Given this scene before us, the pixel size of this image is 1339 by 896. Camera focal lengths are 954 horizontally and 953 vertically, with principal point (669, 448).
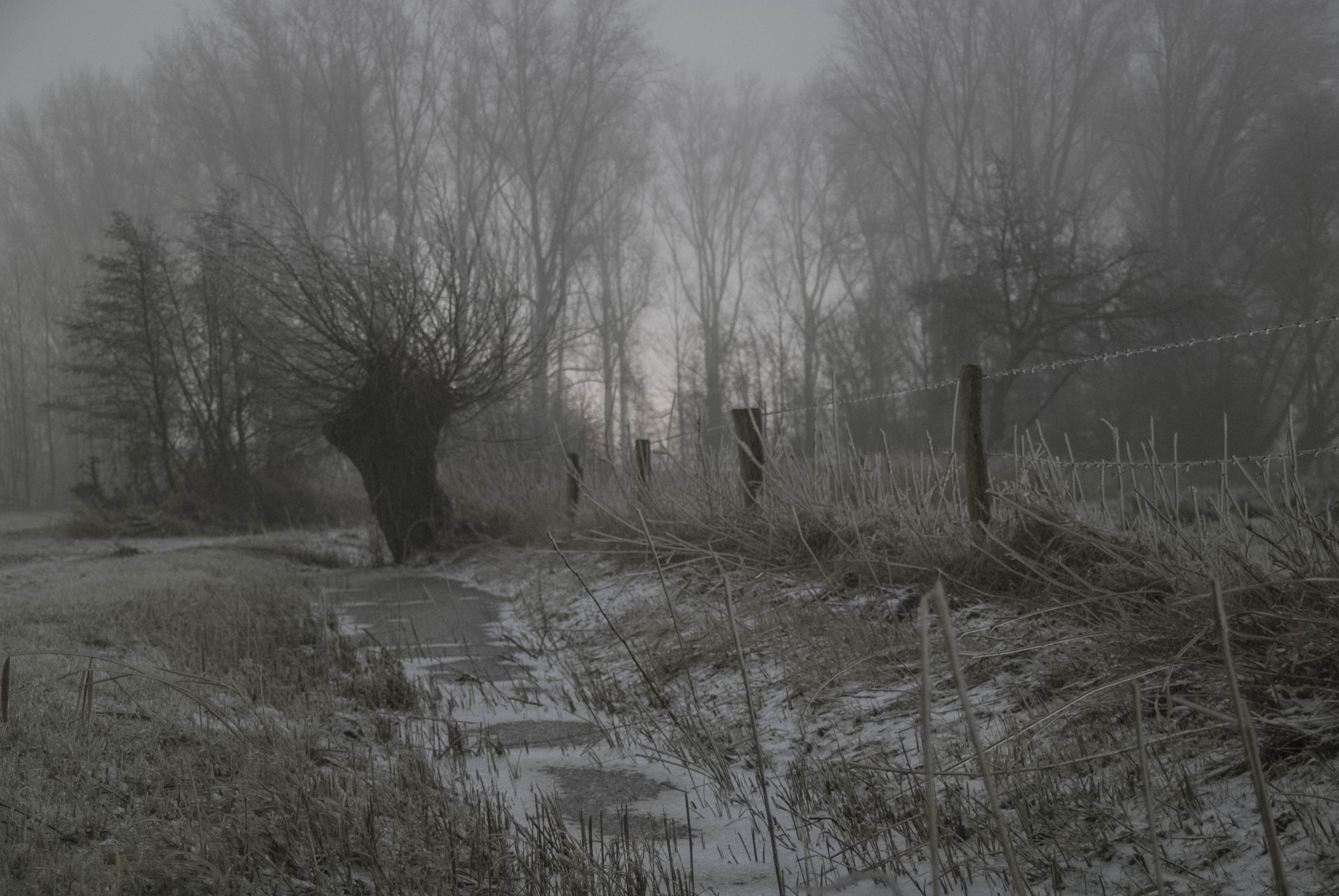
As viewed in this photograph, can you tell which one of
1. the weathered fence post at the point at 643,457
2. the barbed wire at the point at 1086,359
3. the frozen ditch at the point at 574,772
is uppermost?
the barbed wire at the point at 1086,359

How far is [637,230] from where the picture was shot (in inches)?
1147

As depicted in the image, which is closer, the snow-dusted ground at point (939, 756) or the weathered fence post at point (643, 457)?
the snow-dusted ground at point (939, 756)

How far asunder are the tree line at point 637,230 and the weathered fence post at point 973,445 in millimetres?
7112

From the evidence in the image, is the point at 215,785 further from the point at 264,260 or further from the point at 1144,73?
the point at 1144,73

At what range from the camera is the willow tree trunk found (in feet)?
37.7

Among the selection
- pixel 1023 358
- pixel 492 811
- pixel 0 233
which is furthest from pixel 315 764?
pixel 0 233

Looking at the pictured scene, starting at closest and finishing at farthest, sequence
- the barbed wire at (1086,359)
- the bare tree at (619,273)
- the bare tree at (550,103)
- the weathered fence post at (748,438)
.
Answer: the barbed wire at (1086,359), the weathered fence post at (748,438), the bare tree at (550,103), the bare tree at (619,273)

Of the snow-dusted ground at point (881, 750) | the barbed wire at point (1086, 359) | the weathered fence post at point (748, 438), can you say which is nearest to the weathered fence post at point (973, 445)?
the barbed wire at point (1086, 359)

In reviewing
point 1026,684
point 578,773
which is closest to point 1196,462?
point 1026,684

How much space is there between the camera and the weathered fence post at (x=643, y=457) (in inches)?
285

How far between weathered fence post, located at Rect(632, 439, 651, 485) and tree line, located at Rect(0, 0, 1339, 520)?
362 cm

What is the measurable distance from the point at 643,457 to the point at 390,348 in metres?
4.87

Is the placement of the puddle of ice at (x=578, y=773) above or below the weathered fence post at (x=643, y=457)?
below

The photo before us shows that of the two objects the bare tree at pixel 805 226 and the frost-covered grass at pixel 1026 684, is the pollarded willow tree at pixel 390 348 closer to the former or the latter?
the frost-covered grass at pixel 1026 684
